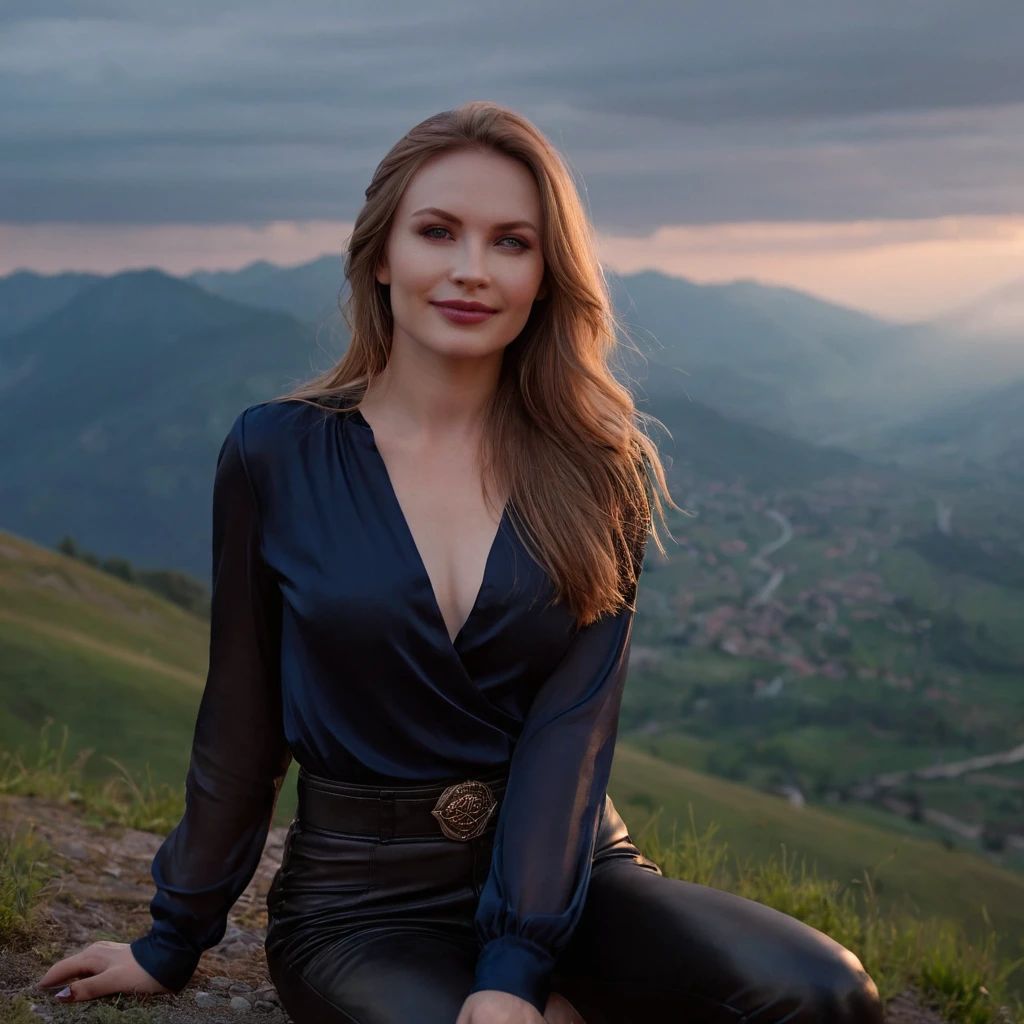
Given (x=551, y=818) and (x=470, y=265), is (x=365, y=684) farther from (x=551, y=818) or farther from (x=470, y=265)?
(x=470, y=265)

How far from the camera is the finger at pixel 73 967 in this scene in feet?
10.6

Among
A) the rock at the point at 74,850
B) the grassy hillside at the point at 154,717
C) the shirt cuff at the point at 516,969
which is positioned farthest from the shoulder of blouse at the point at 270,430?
the grassy hillside at the point at 154,717

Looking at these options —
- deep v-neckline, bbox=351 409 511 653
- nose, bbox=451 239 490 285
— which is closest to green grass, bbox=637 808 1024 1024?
deep v-neckline, bbox=351 409 511 653

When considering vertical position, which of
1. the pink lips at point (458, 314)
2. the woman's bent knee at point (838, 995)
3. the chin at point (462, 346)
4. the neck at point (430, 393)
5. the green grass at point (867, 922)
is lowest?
the green grass at point (867, 922)

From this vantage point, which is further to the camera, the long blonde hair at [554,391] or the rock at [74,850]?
the rock at [74,850]

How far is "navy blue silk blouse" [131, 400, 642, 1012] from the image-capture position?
9.35 feet

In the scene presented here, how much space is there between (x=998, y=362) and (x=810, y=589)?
95.2m

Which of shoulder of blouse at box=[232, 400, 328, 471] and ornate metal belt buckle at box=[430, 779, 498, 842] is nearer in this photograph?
ornate metal belt buckle at box=[430, 779, 498, 842]

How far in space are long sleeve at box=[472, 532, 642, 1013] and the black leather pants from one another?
12 cm

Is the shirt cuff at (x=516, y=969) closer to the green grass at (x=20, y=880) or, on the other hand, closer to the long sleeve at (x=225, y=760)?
the long sleeve at (x=225, y=760)

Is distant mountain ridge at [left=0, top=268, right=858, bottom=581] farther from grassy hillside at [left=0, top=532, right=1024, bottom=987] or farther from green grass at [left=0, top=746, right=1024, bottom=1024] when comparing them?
green grass at [left=0, top=746, right=1024, bottom=1024]

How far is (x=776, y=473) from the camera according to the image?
155 m

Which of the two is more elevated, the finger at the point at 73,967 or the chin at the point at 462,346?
the chin at the point at 462,346

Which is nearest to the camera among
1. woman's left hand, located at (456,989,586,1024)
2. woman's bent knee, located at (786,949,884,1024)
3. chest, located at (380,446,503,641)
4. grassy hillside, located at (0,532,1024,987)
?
woman's left hand, located at (456,989,586,1024)
